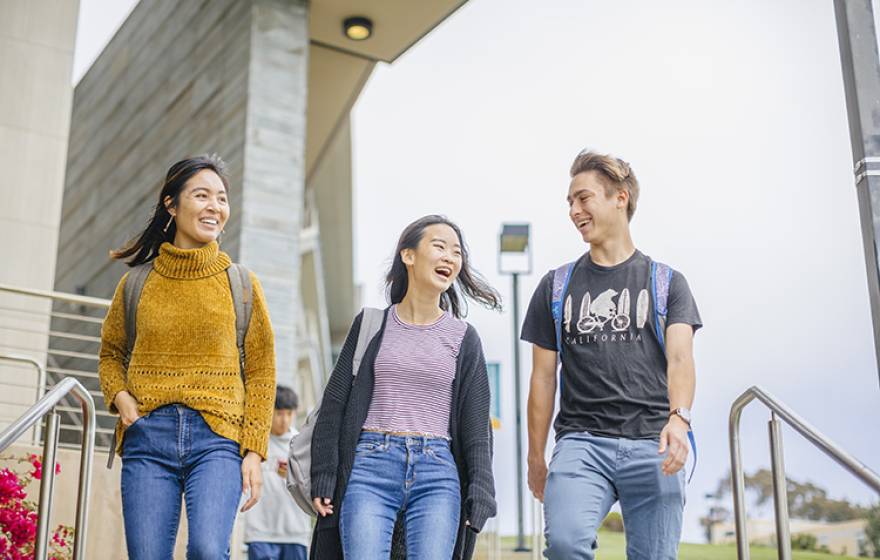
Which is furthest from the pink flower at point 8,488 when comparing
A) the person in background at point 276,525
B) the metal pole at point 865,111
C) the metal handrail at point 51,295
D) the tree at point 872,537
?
the tree at point 872,537

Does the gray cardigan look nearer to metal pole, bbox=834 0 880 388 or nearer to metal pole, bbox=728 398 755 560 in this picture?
metal pole, bbox=728 398 755 560

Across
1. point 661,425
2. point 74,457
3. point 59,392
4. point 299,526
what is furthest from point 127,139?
point 661,425

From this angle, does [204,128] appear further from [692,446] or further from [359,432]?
[692,446]

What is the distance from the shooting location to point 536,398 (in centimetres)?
403

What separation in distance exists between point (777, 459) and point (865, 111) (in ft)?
4.68

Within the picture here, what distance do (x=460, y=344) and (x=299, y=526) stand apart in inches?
119

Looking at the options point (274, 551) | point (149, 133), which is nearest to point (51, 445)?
point (274, 551)

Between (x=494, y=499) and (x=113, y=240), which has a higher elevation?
(x=113, y=240)

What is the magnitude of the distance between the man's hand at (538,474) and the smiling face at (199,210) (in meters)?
1.53

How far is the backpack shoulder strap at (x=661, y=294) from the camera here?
387 cm

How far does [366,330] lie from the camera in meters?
4.05

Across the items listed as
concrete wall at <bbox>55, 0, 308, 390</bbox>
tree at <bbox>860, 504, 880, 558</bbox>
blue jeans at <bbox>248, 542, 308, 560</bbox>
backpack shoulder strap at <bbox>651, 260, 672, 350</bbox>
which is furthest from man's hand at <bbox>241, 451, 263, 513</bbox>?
tree at <bbox>860, 504, 880, 558</bbox>

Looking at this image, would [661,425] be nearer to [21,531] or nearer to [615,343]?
[615,343]

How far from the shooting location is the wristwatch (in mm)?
3609
